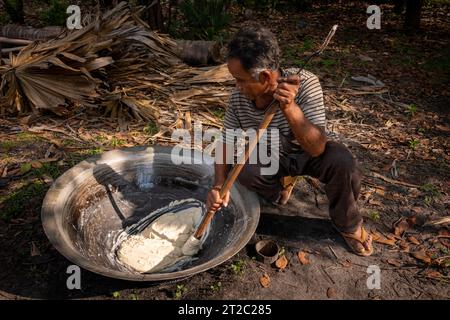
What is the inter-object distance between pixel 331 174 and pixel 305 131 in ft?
1.26

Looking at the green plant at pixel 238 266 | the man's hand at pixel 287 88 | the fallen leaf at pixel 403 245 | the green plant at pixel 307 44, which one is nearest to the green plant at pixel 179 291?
the green plant at pixel 238 266

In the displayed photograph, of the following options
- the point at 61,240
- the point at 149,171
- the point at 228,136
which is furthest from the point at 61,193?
the point at 228,136

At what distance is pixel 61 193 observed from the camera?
240cm

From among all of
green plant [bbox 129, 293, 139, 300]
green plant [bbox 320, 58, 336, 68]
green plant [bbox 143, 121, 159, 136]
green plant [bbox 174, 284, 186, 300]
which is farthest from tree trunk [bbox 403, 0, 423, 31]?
green plant [bbox 129, 293, 139, 300]

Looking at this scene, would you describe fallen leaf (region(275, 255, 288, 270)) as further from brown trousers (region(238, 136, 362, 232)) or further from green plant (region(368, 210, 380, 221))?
green plant (region(368, 210, 380, 221))

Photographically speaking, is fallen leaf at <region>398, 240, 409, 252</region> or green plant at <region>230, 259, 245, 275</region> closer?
green plant at <region>230, 259, 245, 275</region>

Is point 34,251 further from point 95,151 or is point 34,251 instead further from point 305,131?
A: point 305,131

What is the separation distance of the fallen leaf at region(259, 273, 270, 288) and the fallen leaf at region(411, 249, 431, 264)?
3.20ft

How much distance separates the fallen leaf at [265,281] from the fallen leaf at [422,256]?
97 cm

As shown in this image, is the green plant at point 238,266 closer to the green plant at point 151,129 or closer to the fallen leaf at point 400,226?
the fallen leaf at point 400,226

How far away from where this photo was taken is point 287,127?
262cm

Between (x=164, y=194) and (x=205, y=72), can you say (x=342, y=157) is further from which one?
(x=205, y=72)

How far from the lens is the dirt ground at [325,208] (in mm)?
2443

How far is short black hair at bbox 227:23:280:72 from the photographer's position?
6.93 feet
